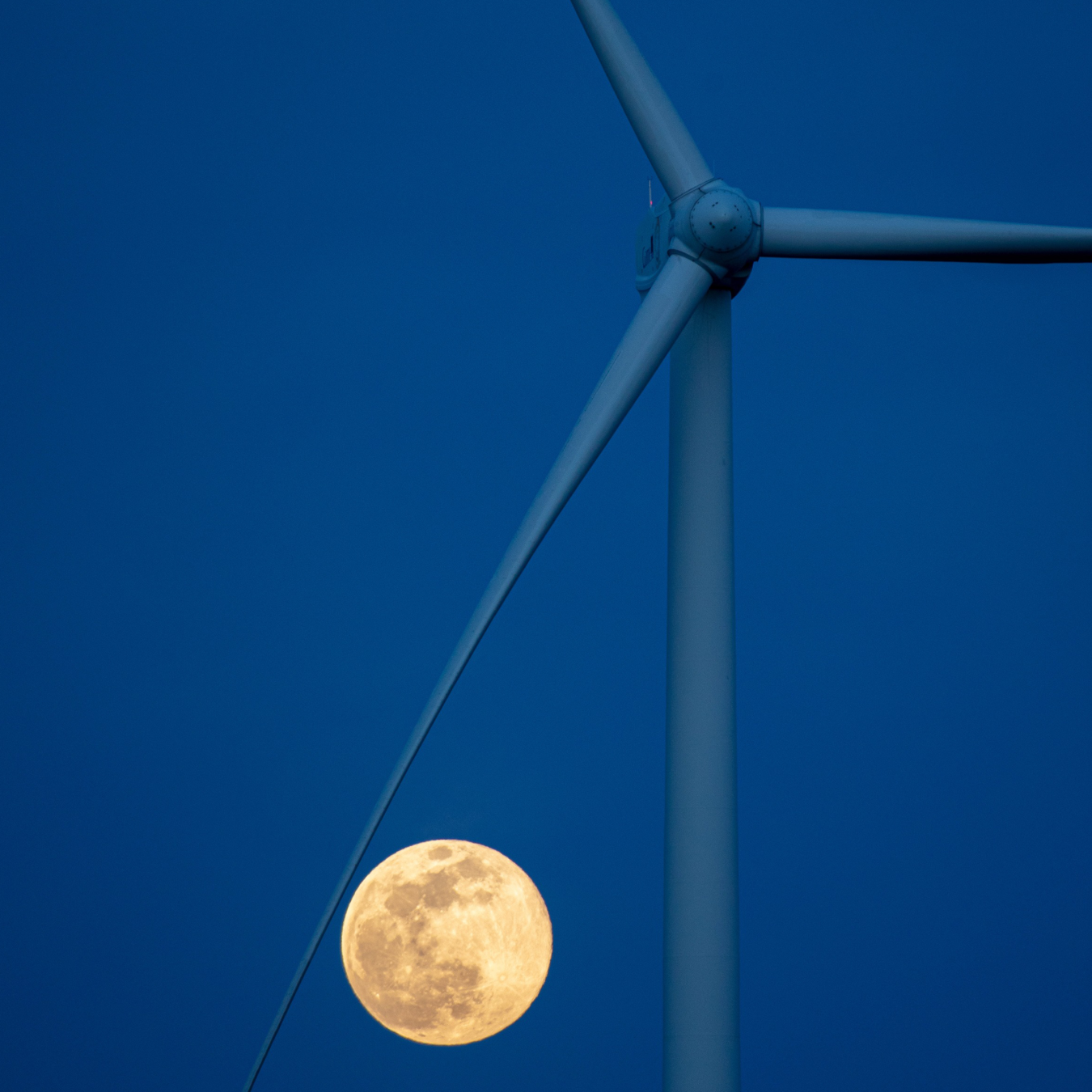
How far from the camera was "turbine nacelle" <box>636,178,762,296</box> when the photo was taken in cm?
1184

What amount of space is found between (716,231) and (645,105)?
1.76m

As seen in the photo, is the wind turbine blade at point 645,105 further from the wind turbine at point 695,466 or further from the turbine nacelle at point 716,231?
the turbine nacelle at point 716,231

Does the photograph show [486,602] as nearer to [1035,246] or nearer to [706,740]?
[706,740]

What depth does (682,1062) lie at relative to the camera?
35.6 ft

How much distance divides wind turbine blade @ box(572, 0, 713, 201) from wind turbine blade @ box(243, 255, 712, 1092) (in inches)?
36.9

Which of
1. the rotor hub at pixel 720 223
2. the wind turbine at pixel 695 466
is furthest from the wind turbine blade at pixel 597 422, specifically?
the rotor hub at pixel 720 223

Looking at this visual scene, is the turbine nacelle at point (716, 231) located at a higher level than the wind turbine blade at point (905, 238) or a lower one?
lower

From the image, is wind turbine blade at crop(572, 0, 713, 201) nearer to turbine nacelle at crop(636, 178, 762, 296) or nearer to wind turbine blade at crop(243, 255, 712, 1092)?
turbine nacelle at crop(636, 178, 762, 296)

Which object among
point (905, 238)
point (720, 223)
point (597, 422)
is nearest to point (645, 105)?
point (720, 223)

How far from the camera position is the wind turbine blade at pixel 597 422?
10344 mm

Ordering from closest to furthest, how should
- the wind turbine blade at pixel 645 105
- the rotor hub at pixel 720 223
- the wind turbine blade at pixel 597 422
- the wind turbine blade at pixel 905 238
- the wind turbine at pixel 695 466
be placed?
1. the wind turbine blade at pixel 597 422
2. the wind turbine at pixel 695 466
3. the rotor hub at pixel 720 223
4. the wind turbine blade at pixel 905 238
5. the wind turbine blade at pixel 645 105

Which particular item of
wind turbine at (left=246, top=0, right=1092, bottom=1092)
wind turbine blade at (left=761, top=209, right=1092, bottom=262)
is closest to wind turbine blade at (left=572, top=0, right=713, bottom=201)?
wind turbine at (left=246, top=0, right=1092, bottom=1092)

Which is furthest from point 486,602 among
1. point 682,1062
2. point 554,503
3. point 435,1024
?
point 435,1024

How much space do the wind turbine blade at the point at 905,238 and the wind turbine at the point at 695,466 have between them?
1 cm
